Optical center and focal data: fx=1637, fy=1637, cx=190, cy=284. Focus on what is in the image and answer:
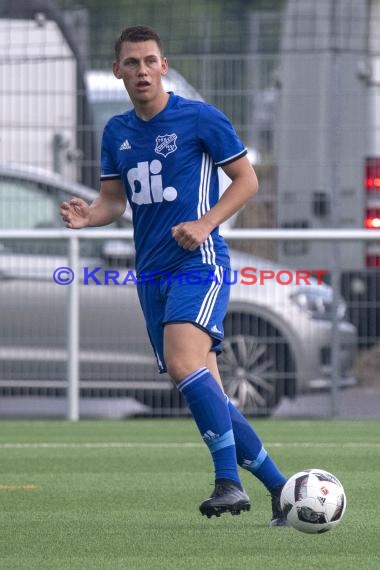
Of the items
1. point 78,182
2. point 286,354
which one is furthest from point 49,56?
point 286,354

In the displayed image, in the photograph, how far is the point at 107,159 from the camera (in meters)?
7.05

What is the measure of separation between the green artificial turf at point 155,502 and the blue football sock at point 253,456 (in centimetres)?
19

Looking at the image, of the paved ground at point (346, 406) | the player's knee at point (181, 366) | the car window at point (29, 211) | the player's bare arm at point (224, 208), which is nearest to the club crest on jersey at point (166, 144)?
the player's bare arm at point (224, 208)

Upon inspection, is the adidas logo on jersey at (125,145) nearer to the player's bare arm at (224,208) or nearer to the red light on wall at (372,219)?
the player's bare arm at (224,208)

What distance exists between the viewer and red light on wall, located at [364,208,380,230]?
13.6 meters

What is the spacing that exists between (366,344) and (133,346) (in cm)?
182

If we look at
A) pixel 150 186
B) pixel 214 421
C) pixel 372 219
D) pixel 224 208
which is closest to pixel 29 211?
pixel 372 219

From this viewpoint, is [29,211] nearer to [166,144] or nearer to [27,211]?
[27,211]

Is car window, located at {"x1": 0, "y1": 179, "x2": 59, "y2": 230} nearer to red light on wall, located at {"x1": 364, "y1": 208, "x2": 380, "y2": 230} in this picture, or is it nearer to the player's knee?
red light on wall, located at {"x1": 364, "y1": 208, "x2": 380, "y2": 230}

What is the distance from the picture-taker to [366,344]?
1280cm

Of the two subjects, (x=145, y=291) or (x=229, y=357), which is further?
(x=229, y=357)

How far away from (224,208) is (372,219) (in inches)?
283

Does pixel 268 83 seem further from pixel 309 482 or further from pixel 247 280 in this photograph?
pixel 309 482

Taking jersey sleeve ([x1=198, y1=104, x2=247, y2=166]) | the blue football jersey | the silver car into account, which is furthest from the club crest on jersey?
the silver car
